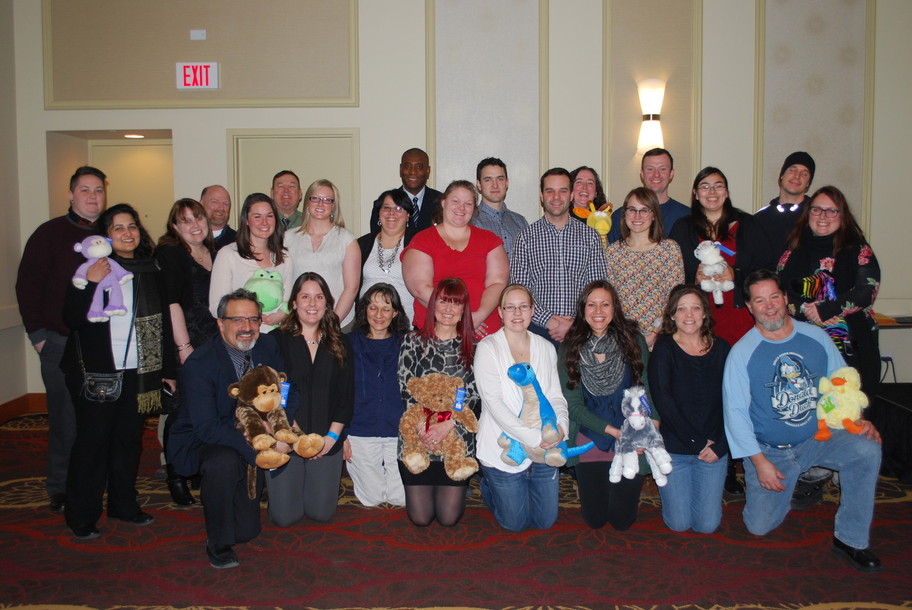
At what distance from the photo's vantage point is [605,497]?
3.71 m

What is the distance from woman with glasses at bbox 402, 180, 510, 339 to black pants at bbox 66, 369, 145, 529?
1.61m

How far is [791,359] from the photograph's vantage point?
3568mm

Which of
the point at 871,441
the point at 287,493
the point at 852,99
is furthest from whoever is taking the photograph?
the point at 852,99

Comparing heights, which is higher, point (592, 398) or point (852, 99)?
point (852, 99)

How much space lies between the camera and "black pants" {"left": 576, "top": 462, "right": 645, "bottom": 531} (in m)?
3.64

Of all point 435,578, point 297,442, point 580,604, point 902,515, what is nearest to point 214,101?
point 297,442

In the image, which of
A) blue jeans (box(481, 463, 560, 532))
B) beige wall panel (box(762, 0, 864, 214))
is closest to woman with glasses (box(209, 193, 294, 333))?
blue jeans (box(481, 463, 560, 532))

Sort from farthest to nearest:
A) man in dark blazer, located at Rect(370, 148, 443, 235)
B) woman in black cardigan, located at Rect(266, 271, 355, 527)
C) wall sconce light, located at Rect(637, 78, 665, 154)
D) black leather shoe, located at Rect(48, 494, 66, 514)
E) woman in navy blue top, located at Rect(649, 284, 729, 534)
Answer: wall sconce light, located at Rect(637, 78, 665, 154) → man in dark blazer, located at Rect(370, 148, 443, 235) → black leather shoe, located at Rect(48, 494, 66, 514) → woman in black cardigan, located at Rect(266, 271, 355, 527) → woman in navy blue top, located at Rect(649, 284, 729, 534)

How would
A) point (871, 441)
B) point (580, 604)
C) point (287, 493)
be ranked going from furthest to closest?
point (287, 493)
point (871, 441)
point (580, 604)

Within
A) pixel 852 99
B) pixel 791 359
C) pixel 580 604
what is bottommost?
pixel 580 604

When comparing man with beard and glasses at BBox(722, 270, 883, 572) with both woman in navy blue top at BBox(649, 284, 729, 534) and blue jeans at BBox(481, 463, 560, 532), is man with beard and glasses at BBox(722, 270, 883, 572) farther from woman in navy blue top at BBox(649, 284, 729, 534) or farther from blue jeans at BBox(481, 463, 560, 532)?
blue jeans at BBox(481, 463, 560, 532)

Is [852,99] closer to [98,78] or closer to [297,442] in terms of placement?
[297,442]

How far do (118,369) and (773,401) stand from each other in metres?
3.26

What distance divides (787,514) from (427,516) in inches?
75.4
